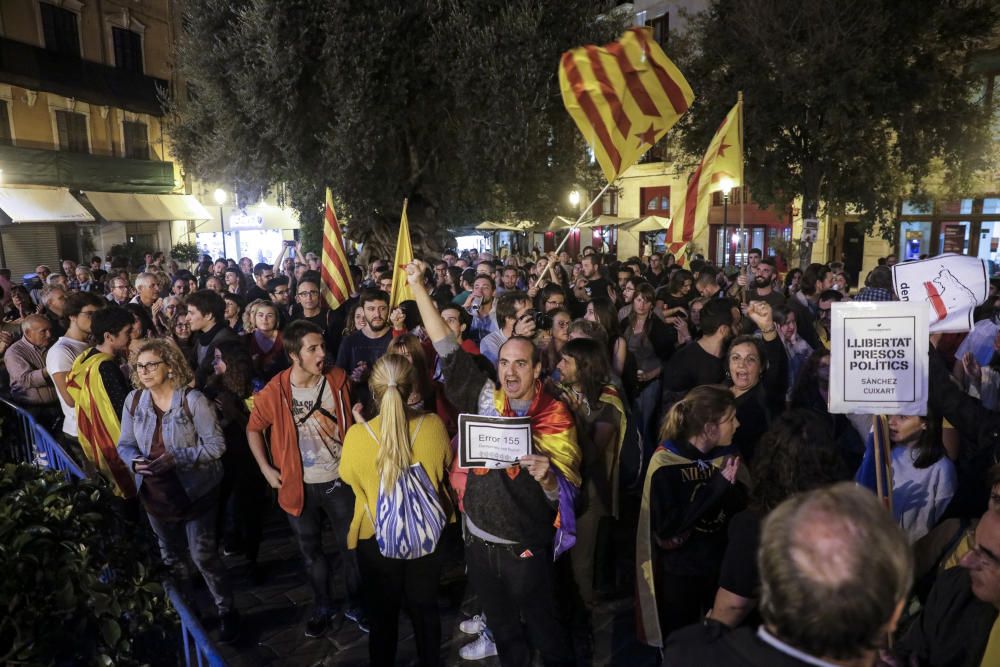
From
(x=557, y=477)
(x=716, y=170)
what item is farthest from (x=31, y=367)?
(x=716, y=170)

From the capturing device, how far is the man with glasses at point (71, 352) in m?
4.78

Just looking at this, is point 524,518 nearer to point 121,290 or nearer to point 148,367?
point 148,367

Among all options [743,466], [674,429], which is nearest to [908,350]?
[743,466]

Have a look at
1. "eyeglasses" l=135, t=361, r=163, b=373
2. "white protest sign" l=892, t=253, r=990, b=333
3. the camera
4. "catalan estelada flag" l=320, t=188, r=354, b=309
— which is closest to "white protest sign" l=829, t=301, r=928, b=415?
"white protest sign" l=892, t=253, r=990, b=333

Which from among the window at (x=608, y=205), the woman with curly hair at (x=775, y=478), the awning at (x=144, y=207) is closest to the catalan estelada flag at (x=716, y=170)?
the woman with curly hair at (x=775, y=478)

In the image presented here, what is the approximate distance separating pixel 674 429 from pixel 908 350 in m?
1.15

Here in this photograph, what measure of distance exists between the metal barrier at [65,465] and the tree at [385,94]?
900cm

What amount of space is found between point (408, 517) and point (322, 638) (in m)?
1.56

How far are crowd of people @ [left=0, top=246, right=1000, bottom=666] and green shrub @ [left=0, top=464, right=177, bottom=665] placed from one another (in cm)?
106

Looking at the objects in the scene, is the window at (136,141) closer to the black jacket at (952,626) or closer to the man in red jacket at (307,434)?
the man in red jacket at (307,434)

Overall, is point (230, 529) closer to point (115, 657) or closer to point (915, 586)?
point (115, 657)

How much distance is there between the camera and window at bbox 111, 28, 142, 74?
2609cm

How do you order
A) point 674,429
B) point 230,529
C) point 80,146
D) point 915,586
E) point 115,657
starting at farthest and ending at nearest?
point 80,146 < point 230,529 < point 674,429 < point 915,586 < point 115,657

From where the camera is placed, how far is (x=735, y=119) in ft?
28.2
